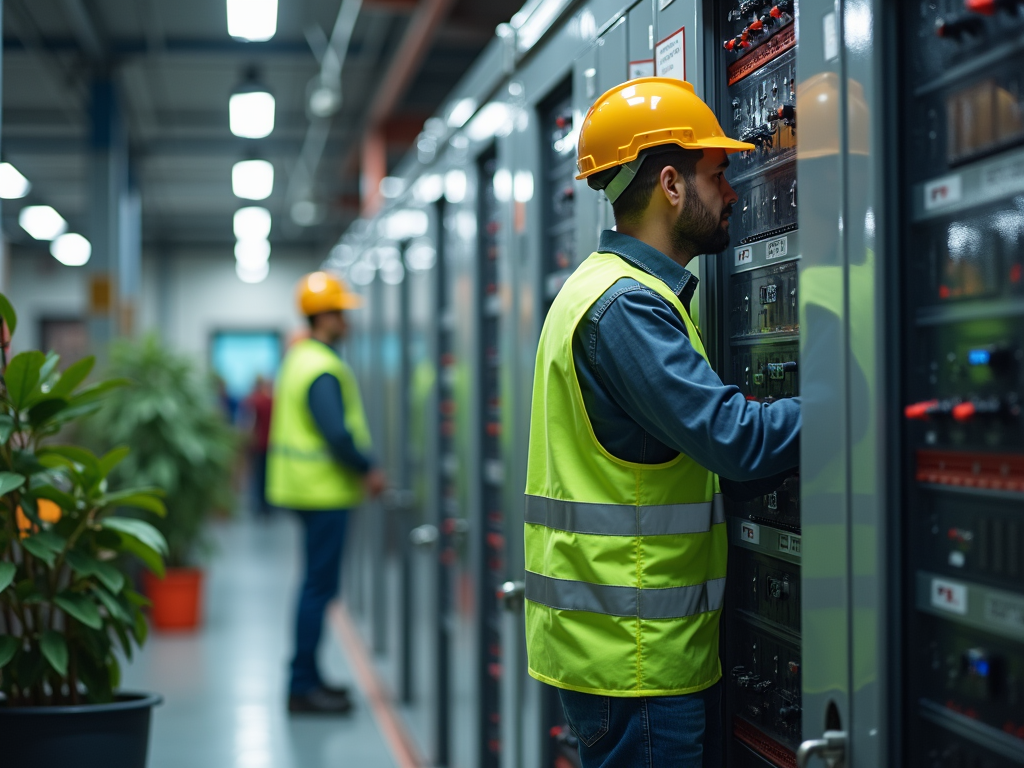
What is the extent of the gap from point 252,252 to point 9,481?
1591cm

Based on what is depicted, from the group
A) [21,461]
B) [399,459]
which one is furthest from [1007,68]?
[399,459]

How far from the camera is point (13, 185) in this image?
11461 millimetres

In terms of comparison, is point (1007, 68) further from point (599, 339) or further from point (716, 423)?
Answer: point (599, 339)

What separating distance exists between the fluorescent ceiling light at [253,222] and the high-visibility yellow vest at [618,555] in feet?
41.9

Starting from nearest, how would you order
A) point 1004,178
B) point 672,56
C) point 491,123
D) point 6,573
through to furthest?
point 1004,178 → point 672,56 → point 6,573 → point 491,123

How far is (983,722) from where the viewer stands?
3.93 feet

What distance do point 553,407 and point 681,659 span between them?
450mm

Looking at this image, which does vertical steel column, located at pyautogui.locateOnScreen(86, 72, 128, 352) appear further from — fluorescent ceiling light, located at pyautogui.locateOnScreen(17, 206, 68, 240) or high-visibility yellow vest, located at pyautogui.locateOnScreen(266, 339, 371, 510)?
fluorescent ceiling light, located at pyautogui.locateOnScreen(17, 206, 68, 240)

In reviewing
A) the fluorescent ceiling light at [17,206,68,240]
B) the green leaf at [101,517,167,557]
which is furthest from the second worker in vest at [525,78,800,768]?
the fluorescent ceiling light at [17,206,68,240]

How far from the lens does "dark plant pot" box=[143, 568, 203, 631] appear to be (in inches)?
267

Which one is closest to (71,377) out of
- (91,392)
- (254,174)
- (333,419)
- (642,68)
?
(91,392)

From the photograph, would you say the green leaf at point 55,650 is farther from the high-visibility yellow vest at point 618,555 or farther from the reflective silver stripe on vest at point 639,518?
the reflective silver stripe on vest at point 639,518

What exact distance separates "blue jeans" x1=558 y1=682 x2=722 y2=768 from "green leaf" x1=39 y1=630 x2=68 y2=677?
136 centimetres

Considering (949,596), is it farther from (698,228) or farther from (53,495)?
(53,495)
